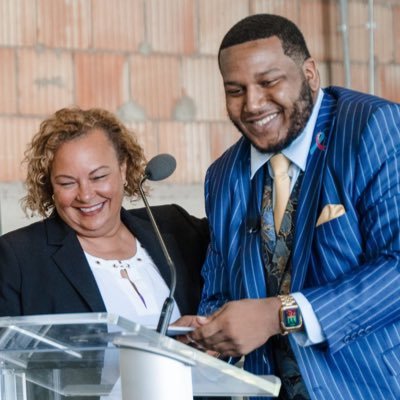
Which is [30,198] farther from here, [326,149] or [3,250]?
[326,149]

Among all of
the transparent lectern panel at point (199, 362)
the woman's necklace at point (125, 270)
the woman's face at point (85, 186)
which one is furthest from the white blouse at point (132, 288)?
the transparent lectern panel at point (199, 362)

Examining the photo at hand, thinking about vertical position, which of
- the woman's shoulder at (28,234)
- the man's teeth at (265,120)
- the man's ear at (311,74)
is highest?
the man's ear at (311,74)

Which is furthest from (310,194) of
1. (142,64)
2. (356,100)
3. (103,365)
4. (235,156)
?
(142,64)

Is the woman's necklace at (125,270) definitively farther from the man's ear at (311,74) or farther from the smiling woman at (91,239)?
the man's ear at (311,74)

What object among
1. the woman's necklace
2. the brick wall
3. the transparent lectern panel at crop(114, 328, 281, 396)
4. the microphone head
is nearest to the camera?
the transparent lectern panel at crop(114, 328, 281, 396)

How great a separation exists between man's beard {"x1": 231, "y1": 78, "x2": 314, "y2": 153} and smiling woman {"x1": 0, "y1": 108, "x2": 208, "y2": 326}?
24.2 inches

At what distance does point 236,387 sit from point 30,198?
1.35 m

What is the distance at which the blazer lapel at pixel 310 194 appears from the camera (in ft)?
7.13

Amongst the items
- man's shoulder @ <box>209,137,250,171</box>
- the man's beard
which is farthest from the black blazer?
the man's beard

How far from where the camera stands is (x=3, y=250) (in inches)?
103

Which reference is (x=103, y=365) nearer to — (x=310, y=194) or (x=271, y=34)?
(x=310, y=194)

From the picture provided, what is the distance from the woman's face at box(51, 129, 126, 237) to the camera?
2.72 meters

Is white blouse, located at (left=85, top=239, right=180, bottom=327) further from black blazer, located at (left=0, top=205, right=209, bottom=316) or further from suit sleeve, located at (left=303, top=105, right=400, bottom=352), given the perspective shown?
suit sleeve, located at (left=303, top=105, right=400, bottom=352)

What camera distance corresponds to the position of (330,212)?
214 cm
